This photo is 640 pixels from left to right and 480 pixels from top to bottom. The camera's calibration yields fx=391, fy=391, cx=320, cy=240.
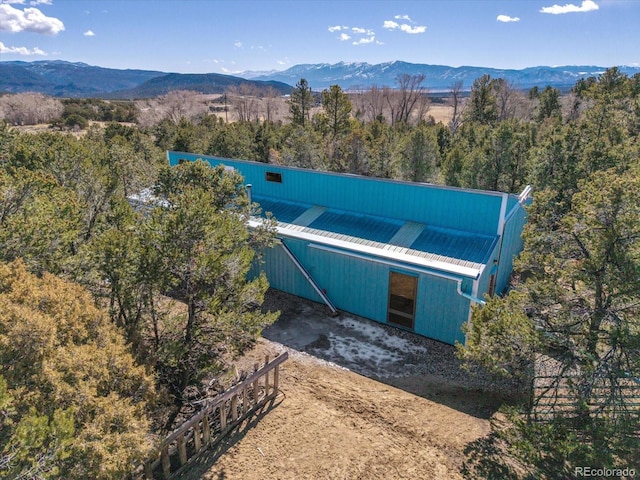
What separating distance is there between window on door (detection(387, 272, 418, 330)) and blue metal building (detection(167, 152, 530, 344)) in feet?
0.10

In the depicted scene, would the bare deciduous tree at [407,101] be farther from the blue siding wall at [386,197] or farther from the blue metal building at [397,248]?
the blue metal building at [397,248]

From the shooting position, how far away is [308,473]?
6770mm

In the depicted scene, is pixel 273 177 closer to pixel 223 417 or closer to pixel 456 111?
pixel 223 417

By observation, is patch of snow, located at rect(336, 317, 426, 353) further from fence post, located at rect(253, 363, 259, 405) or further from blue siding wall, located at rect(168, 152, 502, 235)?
blue siding wall, located at rect(168, 152, 502, 235)

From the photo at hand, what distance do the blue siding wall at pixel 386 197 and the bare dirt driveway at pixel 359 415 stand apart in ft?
14.0

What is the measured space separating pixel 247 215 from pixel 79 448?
7478 millimetres

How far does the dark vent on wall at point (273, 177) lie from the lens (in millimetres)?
16062

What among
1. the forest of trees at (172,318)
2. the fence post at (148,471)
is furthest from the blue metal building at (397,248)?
the fence post at (148,471)

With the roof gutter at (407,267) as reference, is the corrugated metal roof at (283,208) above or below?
above

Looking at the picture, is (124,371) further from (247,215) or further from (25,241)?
(247,215)

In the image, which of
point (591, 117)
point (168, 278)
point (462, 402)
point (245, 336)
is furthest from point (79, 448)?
point (591, 117)

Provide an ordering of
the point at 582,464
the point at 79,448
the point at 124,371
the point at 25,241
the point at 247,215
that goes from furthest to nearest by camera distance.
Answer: the point at 247,215
the point at 582,464
the point at 25,241
the point at 124,371
the point at 79,448

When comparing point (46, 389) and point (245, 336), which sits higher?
point (46, 389)

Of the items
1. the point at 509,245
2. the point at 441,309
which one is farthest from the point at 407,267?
the point at 509,245
